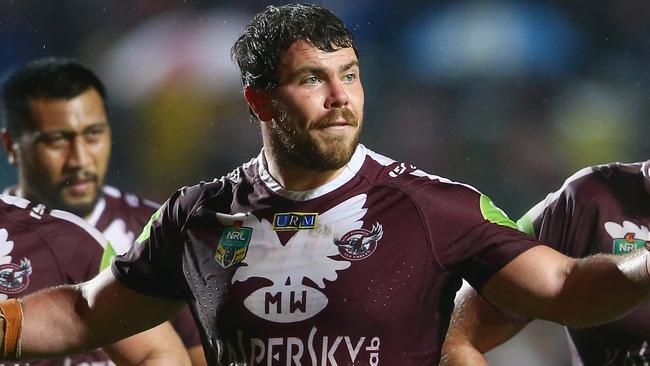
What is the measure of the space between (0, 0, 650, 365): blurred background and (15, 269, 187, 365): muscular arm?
106 inches

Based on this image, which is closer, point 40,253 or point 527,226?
point 527,226

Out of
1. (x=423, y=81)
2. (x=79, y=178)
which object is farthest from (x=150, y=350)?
(x=423, y=81)

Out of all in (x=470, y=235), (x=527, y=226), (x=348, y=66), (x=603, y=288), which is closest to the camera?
(x=603, y=288)

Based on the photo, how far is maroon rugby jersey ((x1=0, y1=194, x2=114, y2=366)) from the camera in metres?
4.23

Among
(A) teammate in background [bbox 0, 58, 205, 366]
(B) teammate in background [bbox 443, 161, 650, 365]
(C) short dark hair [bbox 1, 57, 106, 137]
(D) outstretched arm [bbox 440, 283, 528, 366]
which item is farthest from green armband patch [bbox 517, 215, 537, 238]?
(C) short dark hair [bbox 1, 57, 106, 137]

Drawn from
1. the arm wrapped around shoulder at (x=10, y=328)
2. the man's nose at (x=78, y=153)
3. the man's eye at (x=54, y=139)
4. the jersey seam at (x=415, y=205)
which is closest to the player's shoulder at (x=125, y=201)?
the man's nose at (x=78, y=153)

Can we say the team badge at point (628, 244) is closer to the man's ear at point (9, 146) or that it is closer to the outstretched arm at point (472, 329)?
the outstretched arm at point (472, 329)

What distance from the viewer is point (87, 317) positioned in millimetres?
3295

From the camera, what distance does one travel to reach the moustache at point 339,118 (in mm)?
2971

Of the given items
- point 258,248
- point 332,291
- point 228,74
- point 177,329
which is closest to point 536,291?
point 332,291

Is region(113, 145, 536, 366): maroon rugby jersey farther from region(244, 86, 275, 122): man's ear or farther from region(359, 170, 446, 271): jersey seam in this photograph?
region(244, 86, 275, 122): man's ear

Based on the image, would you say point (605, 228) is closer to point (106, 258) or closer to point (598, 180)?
point (598, 180)

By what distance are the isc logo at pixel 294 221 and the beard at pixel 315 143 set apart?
0.42 feet

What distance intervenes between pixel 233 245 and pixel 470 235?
0.65 m
